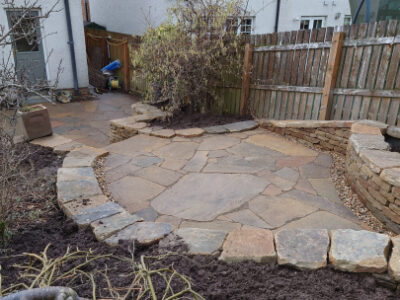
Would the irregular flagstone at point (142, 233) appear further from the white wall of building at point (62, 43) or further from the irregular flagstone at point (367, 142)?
the white wall of building at point (62, 43)

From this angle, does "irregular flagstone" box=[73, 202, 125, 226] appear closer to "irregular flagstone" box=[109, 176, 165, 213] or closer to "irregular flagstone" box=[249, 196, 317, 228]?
"irregular flagstone" box=[109, 176, 165, 213]

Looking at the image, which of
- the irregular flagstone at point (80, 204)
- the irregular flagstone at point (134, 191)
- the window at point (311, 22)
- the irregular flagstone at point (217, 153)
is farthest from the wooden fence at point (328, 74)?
the window at point (311, 22)

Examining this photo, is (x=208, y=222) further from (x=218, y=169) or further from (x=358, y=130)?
(x=358, y=130)

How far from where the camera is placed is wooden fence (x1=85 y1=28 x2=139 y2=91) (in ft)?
33.4

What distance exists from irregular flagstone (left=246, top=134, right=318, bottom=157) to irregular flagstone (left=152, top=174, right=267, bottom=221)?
1092mm

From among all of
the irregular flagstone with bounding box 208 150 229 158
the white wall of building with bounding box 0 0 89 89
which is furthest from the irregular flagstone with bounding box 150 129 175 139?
the white wall of building with bounding box 0 0 89 89

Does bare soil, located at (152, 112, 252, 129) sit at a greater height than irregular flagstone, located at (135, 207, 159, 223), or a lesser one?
greater

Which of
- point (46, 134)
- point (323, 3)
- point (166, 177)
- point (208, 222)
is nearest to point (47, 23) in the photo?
point (46, 134)

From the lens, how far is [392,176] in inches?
106

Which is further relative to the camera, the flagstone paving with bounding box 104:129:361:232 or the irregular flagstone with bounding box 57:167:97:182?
the irregular flagstone with bounding box 57:167:97:182

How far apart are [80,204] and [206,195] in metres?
1.23

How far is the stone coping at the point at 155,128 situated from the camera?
513 centimetres

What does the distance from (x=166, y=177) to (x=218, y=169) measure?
649 mm

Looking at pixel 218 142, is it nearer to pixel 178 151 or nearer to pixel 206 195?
pixel 178 151
